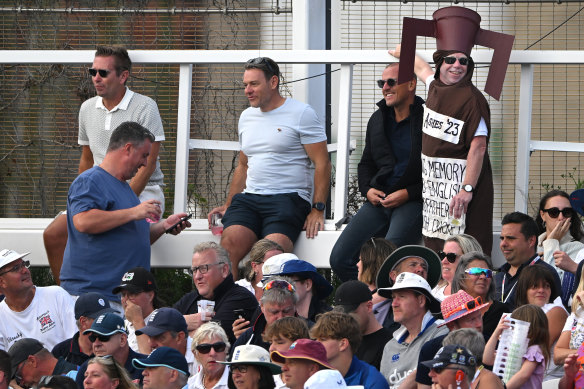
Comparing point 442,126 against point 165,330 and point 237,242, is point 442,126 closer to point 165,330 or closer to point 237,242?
point 237,242

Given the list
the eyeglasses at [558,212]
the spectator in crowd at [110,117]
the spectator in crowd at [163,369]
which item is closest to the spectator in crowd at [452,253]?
the eyeglasses at [558,212]

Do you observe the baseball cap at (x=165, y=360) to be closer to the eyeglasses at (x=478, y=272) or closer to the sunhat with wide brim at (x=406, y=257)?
the sunhat with wide brim at (x=406, y=257)

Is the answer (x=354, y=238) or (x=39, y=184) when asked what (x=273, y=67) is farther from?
(x=39, y=184)

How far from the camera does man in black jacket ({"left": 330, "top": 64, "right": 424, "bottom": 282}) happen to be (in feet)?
30.6

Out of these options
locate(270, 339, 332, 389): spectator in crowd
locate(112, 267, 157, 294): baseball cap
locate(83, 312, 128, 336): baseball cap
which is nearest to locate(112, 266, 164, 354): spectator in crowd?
locate(112, 267, 157, 294): baseball cap

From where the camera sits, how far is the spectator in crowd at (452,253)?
27.9ft

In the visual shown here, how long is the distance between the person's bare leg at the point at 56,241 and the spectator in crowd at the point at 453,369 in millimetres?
4075

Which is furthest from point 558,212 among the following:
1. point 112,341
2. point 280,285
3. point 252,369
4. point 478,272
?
point 112,341

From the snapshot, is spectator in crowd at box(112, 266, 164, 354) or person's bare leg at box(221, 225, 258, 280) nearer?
spectator in crowd at box(112, 266, 164, 354)

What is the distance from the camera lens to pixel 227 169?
38.7ft

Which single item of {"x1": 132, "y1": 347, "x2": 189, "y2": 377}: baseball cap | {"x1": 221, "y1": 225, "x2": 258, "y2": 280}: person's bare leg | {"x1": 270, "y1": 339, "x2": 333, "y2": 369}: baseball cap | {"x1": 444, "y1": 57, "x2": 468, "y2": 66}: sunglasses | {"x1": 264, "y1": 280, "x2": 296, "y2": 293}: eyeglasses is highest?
{"x1": 444, "y1": 57, "x2": 468, "y2": 66}: sunglasses

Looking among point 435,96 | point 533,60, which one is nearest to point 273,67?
point 435,96

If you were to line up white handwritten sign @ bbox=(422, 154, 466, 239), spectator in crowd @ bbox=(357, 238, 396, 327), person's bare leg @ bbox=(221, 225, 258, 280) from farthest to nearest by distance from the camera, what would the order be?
1. person's bare leg @ bbox=(221, 225, 258, 280)
2. white handwritten sign @ bbox=(422, 154, 466, 239)
3. spectator in crowd @ bbox=(357, 238, 396, 327)

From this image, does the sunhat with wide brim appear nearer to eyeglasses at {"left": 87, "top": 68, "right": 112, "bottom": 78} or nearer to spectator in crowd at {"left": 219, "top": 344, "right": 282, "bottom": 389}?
spectator in crowd at {"left": 219, "top": 344, "right": 282, "bottom": 389}
